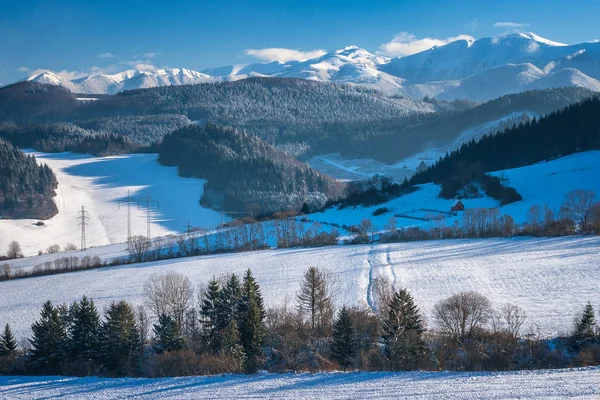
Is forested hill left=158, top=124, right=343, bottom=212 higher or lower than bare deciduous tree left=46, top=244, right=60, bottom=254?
higher

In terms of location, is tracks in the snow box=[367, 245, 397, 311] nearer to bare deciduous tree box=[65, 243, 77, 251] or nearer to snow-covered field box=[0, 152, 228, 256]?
bare deciduous tree box=[65, 243, 77, 251]

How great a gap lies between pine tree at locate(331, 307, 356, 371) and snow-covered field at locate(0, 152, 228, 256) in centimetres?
6837

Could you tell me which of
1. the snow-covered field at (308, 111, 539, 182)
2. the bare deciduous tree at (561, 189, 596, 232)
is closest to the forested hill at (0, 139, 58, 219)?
the bare deciduous tree at (561, 189, 596, 232)

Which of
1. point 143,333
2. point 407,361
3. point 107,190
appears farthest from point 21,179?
point 407,361

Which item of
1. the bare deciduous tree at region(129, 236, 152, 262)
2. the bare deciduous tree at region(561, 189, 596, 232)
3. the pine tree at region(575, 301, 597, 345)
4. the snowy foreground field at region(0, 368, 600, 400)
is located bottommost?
the snowy foreground field at region(0, 368, 600, 400)

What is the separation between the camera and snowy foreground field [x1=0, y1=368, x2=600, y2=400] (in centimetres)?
1989

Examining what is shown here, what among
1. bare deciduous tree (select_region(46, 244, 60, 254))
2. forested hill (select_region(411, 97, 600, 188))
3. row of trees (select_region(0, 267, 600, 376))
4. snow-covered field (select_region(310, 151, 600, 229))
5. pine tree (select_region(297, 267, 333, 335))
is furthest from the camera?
forested hill (select_region(411, 97, 600, 188))

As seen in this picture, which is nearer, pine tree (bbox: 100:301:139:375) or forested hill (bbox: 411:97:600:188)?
pine tree (bbox: 100:301:139:375)

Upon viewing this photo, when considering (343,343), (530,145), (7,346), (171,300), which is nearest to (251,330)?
(343,343)

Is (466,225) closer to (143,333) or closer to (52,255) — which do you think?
(143,333)

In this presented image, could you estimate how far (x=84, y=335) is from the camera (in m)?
30.4

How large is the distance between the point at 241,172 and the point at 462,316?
108508mm

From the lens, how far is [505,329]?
30.2 m

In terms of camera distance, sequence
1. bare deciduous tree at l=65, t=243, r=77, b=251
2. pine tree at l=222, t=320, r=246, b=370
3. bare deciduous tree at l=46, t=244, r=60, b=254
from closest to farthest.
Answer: pine tree at l=222, t=320, r=246, b=370, bare deciduous tree at l=46, t=244, r=60, b=254, bare deciduous tree at l=65, t=243, r=77, b=251
